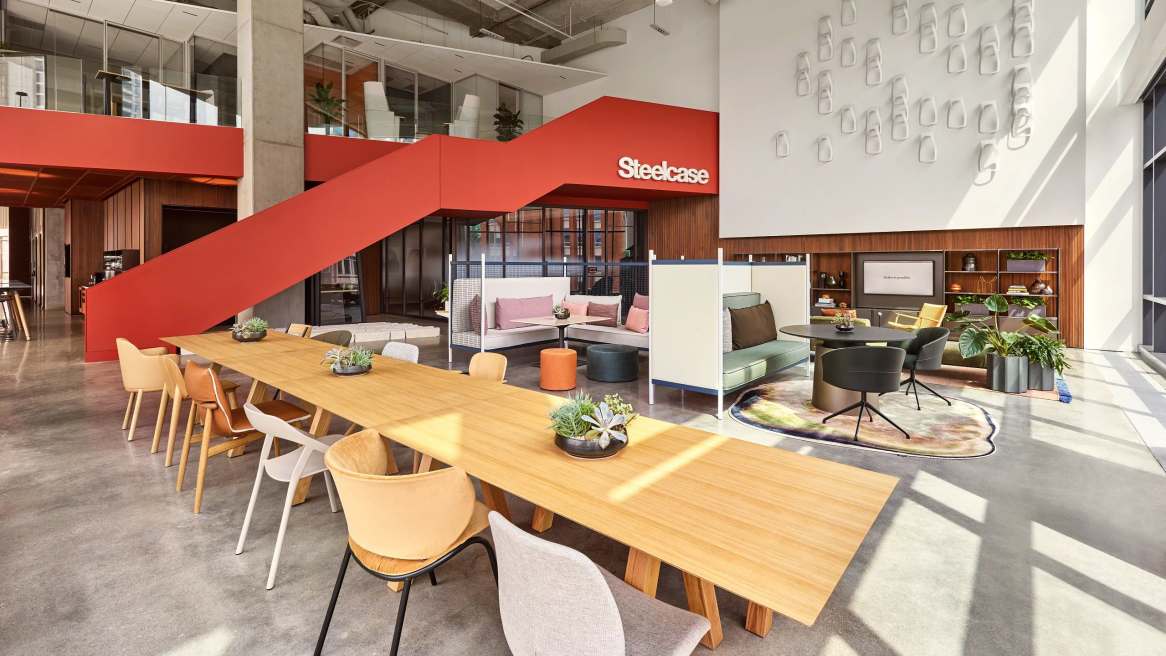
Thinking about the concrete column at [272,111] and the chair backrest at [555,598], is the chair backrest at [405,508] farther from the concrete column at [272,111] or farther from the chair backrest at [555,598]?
the concrete column at [272,111]

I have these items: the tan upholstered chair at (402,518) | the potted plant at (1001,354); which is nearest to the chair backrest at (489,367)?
the tan upholstered chair at (402,518)

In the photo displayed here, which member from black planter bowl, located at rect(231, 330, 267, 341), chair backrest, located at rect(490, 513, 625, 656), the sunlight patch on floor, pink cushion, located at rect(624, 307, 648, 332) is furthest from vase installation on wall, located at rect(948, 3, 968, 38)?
chair backrest, located at rect(490, 513, 625, 656)

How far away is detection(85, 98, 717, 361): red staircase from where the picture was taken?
27.8 feet

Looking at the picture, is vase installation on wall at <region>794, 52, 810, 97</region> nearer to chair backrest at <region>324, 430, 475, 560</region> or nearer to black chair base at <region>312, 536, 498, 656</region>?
black chair base at <region>312, 536, 498, 656</region>

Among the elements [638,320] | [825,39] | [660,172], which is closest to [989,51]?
[825,39]

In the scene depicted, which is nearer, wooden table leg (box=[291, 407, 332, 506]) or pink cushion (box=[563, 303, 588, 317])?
wooden table leg (box=[291, 407, 332, 506])

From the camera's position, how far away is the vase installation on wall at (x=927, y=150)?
10648 millimetres

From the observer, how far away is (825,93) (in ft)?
38.9

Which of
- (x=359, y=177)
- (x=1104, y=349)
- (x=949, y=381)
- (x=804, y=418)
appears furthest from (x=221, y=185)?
(x=1104, y=349)

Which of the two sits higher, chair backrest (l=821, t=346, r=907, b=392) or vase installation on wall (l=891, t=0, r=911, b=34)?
vase installation on wall (l=891, t=0, r=911, b=34)

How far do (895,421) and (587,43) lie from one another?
1322cm

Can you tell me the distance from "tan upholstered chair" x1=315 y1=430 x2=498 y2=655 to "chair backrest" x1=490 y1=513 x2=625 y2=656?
0.43 meters

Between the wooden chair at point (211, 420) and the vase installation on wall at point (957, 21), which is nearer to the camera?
the wooden chair at point (211, 420)

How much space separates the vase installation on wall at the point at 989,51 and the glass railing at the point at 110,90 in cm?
1272
